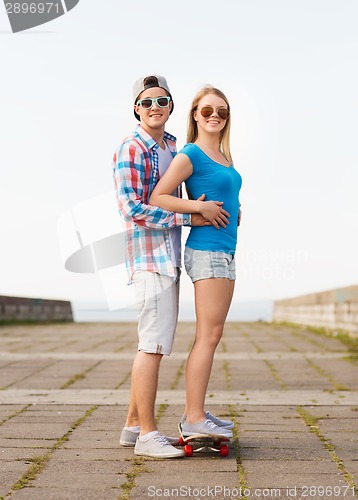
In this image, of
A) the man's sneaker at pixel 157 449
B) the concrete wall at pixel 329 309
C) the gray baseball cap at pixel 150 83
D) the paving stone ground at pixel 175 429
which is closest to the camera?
the paving stone ground at pixel 175 429

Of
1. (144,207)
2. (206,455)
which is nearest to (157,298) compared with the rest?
(144,207)

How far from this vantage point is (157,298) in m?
4.07

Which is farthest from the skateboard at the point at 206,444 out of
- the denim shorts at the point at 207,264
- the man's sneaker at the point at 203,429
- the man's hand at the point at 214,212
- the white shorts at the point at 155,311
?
the man's hand at the point at 214,212

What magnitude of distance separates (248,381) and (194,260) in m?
3.37

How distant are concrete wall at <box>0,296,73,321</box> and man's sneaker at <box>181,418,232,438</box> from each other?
15.3 m

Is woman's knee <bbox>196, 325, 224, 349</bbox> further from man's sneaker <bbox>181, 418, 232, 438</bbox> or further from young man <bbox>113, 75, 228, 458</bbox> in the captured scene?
man's sneaker <bbox>181, 418, 232, 438</bbox>

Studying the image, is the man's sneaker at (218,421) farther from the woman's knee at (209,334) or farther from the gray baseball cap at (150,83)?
the gray baseball cap at (150,83)

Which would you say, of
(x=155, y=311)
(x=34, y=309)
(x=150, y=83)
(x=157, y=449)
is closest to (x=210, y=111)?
(x=150, y=83)

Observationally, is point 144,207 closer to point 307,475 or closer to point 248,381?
point 307,475

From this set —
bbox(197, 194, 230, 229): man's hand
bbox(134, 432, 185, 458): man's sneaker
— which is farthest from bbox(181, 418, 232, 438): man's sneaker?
bbox(197, 194, 230, 229): man's hand

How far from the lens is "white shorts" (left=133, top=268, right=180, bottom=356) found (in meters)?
4.05

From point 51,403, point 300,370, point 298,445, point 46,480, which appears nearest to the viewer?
point 46,480

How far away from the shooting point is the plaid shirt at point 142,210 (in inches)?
159

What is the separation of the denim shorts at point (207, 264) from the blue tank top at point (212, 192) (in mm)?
25
